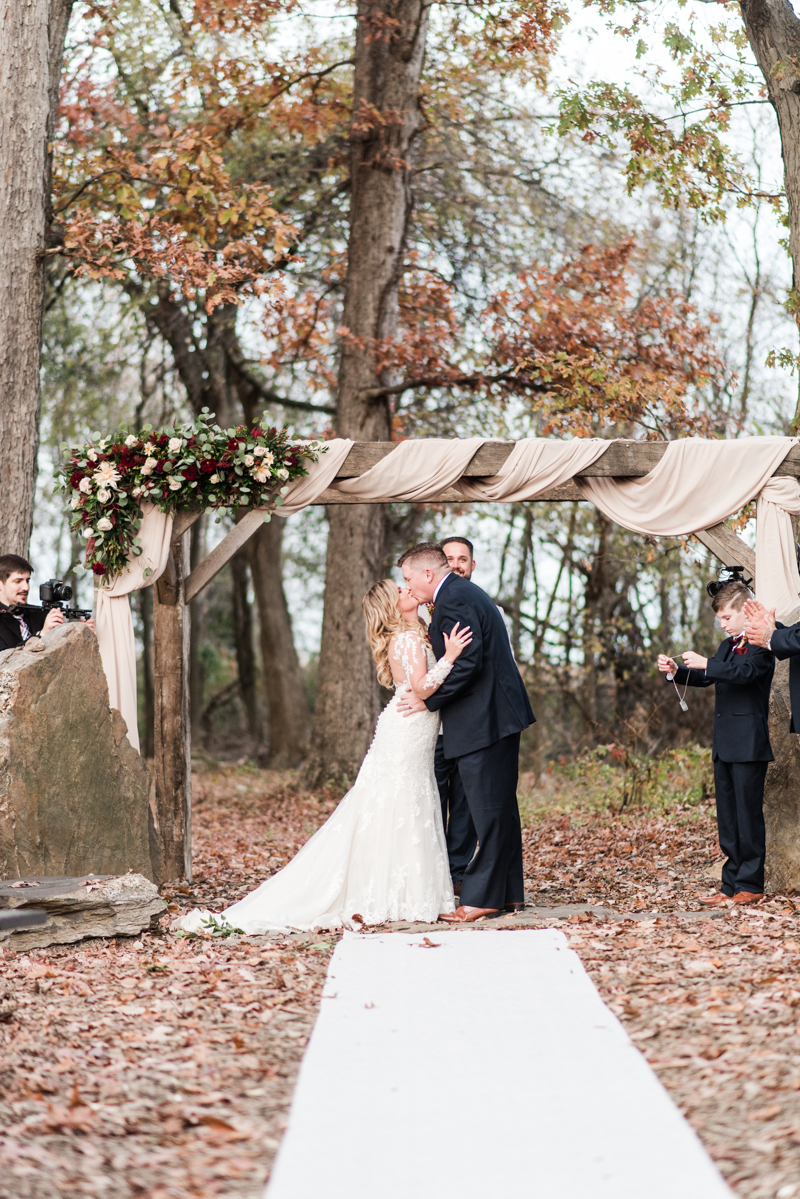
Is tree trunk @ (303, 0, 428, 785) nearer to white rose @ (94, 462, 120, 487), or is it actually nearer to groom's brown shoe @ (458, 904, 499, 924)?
white rose @ (94, 462, 120, 487)

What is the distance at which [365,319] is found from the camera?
13.5 meters

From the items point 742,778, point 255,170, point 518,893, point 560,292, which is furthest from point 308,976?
point 255,170

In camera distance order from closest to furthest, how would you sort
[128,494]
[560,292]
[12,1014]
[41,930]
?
[12,1014] → [41,930] → [128,494] → [560,292]

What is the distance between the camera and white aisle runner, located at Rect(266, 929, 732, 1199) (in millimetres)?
2906

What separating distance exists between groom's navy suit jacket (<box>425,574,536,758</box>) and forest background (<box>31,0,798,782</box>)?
4705 millimetres

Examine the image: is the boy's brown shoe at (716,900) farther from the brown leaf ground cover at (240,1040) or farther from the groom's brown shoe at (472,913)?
the groom's brown shoe at (472,913)

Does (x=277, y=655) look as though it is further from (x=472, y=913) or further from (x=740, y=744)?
(x=740, y=744)

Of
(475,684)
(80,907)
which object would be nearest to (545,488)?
(475,684)

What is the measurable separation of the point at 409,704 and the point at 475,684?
409mm

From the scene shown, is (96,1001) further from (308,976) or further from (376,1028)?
(376,1028)

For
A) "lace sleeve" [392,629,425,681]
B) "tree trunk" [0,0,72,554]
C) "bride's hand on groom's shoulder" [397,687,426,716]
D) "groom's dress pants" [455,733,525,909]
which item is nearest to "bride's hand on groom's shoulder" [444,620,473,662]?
"lace sleeve" [392,629,425,681]

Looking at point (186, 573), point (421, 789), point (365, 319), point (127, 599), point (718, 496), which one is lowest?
point (421, 789)

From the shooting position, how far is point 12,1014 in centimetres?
462

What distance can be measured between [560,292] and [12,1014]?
11.8 m
